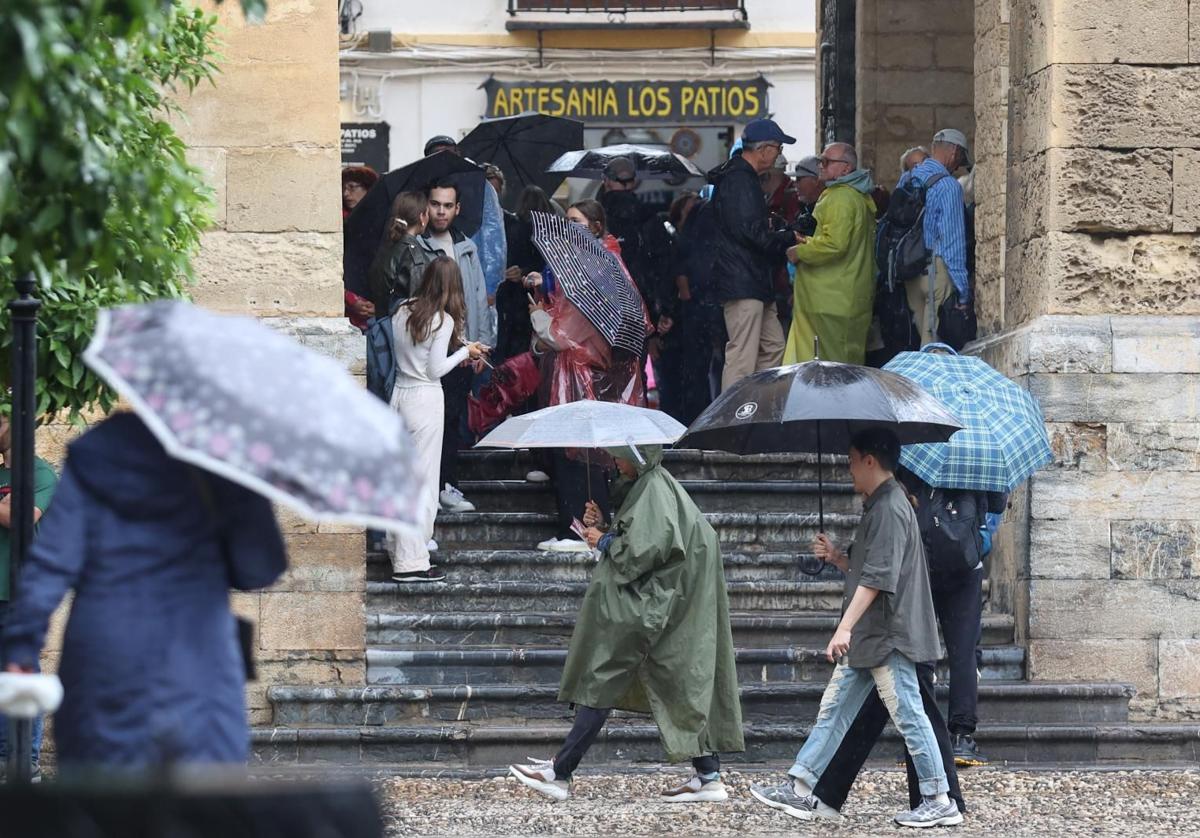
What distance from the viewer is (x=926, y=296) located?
12.6 m

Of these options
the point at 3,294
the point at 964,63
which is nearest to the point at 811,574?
the point at 3,294

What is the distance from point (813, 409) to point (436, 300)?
3.06 metres

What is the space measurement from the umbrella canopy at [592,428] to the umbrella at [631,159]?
17.7 feet

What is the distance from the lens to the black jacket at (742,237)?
1280cm

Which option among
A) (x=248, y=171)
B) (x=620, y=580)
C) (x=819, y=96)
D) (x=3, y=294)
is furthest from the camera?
(x=819, y=96)

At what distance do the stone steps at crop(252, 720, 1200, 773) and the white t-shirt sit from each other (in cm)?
177

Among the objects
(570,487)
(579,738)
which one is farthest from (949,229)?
(579,738)

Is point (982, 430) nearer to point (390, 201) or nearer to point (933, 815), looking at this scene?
point (933, 815)

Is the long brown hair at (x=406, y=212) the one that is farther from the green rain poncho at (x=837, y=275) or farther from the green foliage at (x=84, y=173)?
the green foliage at (x=84, y=173)

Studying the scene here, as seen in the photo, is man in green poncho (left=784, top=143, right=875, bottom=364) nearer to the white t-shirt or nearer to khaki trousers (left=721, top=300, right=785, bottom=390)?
khaki trousers (left=721, top=300, right=785, bottom=390)

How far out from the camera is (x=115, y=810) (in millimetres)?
3514

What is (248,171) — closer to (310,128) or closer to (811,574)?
→ (310,128)

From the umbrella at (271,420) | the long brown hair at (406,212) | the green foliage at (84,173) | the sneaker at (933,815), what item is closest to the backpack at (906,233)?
the long brown hair at (406,212)

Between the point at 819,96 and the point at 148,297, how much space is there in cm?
1232
